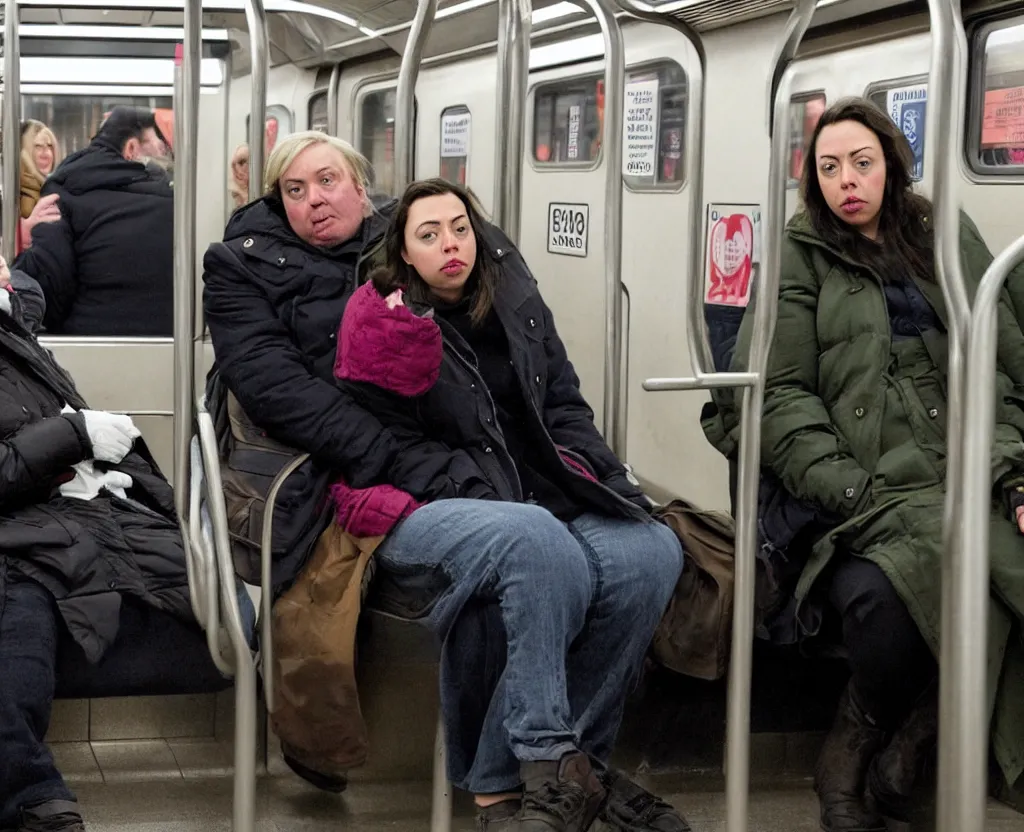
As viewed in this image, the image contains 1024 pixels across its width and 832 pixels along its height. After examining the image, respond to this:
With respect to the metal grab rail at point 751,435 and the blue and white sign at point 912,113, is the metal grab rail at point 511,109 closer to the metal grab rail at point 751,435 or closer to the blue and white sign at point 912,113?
the metal grab rail at point 751,435

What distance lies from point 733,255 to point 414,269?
69.7 inches

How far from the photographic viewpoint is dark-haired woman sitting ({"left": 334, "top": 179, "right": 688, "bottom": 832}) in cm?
310

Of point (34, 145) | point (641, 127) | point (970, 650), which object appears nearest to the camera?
point (970, 650)

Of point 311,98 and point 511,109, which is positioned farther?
point 311,98

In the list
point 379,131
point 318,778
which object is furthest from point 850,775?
point 379,131

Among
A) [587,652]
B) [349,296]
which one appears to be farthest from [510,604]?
[349,296]

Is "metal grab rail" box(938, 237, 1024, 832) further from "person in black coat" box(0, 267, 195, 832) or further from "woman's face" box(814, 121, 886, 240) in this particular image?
"person in black coat" box(0, 267, 195, 832)

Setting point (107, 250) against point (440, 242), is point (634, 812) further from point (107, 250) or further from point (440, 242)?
point (107, 250)

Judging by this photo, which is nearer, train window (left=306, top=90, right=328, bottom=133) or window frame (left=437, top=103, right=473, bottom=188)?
train window (left=306, top=90, right=328, bottom=133)

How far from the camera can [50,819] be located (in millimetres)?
3117

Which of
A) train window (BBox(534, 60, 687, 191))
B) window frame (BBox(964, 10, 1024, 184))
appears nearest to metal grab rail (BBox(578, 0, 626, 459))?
window frame (BBox(964, 10, 1024, 184))

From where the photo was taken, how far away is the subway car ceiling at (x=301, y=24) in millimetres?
4766

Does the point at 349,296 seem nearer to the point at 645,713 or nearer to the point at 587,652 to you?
the point at 587,652

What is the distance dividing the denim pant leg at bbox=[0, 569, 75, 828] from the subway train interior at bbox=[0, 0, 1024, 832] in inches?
8.1
